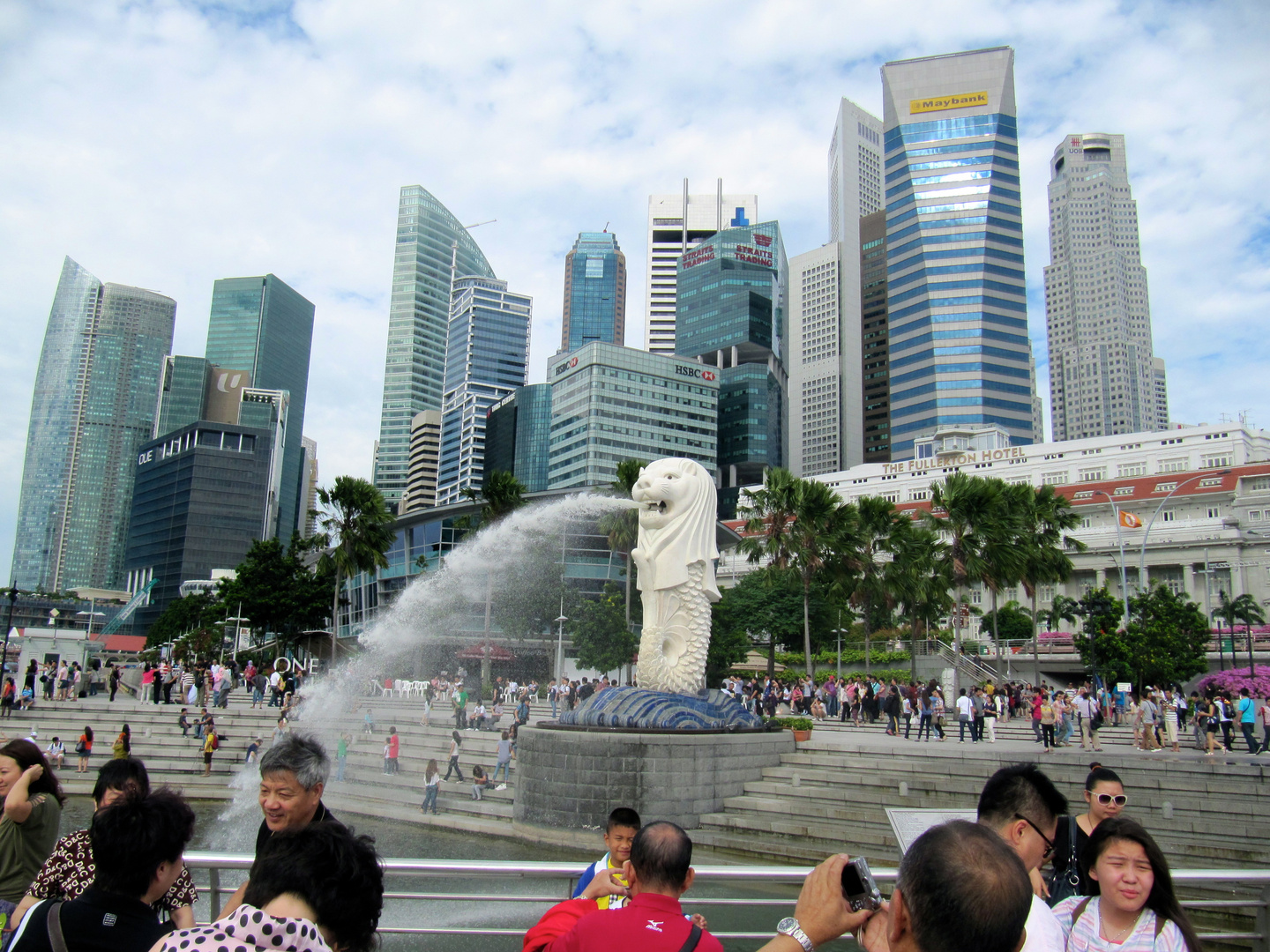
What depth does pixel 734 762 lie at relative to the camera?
16109mm

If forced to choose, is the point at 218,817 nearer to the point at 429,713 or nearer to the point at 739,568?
the point at 429,713

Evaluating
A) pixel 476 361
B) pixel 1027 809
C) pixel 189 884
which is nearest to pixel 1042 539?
pixel 1027 809

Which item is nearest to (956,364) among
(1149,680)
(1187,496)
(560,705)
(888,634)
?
(1187,496)

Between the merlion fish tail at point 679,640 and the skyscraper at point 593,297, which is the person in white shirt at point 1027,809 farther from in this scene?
the skyscraper at point 593,297

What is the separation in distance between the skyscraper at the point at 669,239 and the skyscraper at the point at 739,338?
23746mm

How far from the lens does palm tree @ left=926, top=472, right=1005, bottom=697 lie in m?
38.0

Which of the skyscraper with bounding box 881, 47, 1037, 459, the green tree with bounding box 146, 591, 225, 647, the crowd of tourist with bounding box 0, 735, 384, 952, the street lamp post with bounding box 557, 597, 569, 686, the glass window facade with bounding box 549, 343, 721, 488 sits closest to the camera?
the crowd of tourist with bounding box 0, 735, 384, 952

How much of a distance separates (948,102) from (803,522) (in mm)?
115002

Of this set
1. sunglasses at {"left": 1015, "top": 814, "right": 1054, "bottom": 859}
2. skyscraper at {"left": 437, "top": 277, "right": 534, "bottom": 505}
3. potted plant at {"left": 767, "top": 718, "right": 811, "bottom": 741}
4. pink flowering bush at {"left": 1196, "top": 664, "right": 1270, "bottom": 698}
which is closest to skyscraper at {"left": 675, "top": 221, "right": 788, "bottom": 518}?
skyscraper at {"left": 437, "top": 277, "right": 534, "bottom": 505}

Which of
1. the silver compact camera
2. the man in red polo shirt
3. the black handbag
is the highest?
the silver compact camera

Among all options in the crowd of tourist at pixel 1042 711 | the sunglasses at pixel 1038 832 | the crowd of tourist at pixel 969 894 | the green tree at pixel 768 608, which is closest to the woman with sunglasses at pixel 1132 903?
the crowd of tourist at pixel 969 894

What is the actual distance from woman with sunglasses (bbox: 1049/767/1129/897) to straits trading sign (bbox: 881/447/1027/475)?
332 feet

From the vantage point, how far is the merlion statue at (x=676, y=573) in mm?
17125

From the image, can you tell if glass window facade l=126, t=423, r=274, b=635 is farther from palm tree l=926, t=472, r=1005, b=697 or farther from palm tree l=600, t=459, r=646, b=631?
palm tree l=926, t=472, r=1005, b=697
